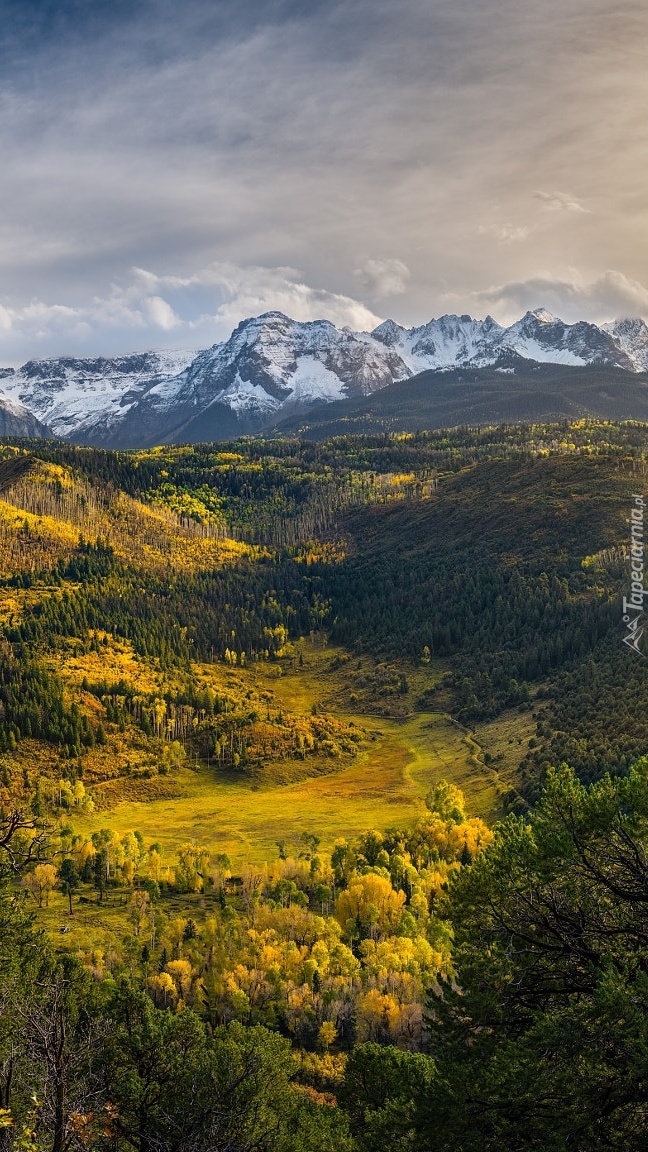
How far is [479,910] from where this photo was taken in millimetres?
28578

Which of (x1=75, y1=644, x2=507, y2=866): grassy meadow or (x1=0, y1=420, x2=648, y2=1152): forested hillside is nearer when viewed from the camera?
(x1=0, y1=420, x2=648, y2=1152): forested hillside

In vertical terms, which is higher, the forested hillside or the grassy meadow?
the forested hillside

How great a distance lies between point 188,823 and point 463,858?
61561 millimetres

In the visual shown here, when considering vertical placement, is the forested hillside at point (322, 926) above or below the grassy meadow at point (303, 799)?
above

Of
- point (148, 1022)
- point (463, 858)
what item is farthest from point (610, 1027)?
point (463, 858)

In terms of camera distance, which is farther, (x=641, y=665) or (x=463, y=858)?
(x=641, y=665)

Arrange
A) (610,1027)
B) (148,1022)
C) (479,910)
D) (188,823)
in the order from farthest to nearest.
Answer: (188,823) → (148,1022) → (479,910) → (610,1027)

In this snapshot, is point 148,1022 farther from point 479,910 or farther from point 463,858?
point 463,858

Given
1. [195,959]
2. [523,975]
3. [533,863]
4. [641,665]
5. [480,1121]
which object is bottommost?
[195,959]

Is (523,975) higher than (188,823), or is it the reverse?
(523,975)

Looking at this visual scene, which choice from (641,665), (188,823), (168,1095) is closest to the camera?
(168,1095)

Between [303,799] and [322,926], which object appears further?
[303,799]

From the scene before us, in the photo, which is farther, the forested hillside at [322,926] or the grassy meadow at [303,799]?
the grassy meadow at [303,799]

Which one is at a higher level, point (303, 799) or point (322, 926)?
point (322, 926)
